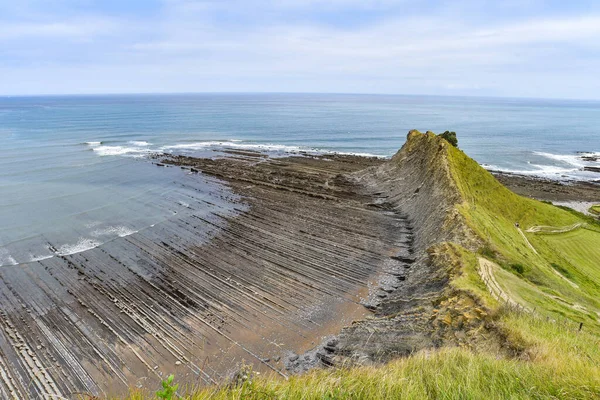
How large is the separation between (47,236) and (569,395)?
36.5 meters

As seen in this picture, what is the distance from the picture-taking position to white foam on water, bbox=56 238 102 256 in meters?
27.2

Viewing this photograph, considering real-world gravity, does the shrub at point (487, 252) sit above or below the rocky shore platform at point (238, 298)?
above

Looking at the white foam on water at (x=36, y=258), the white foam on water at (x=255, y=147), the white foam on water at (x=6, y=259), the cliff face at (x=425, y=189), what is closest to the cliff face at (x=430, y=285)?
the cliff face at (x=425, y=189)

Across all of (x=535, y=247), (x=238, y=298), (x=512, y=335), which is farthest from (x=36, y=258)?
(x=535, y=247)

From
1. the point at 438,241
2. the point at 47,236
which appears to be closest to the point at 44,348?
the point at 47,236

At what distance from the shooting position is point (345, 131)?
11088 cm

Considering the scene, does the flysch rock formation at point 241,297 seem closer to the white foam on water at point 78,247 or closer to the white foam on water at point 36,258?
the white foam on water at point 78,247

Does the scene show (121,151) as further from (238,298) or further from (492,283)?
(492,283)

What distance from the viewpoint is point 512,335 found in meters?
11.8

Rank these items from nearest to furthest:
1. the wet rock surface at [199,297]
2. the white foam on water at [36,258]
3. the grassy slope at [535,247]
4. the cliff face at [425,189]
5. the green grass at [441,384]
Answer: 1. the green grass at [441,384]
2. the wet rock surface at [199,297]
3. the grassy slope at [535,247]
4. the cliff face at [425,189]
5. the white foam on water at [36,258]

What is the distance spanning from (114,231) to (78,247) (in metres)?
3.69

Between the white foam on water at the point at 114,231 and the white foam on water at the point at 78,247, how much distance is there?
163 cm

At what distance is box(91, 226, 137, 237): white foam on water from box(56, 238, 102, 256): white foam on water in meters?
1.63

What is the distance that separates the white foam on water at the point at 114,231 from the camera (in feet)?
101
